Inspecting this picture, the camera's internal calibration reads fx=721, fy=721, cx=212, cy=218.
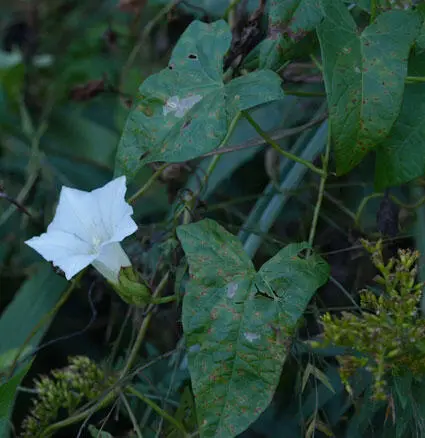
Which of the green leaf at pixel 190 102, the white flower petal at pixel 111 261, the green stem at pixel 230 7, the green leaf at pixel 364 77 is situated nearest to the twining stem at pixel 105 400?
the white flower petal at pixel 111 261

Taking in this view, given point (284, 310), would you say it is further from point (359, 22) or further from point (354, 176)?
point (359, 22)

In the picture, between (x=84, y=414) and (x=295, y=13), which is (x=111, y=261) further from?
(x=295, y=13)

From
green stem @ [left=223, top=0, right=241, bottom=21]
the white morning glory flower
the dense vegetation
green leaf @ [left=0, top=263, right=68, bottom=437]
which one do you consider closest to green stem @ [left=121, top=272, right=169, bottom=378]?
the dense vegetation

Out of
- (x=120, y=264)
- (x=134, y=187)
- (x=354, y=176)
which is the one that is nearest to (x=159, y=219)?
(x=134, y=187)

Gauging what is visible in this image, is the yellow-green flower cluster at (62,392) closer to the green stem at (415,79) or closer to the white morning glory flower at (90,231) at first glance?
the white morning glory flower at (90,231)

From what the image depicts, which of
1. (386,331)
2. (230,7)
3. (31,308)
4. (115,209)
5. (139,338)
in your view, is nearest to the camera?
(386,331)

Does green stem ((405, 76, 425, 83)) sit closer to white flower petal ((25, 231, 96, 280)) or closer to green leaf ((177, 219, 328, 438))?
green leaf ((177, 219, 328, 438))

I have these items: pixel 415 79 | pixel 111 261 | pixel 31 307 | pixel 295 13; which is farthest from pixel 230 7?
pixel 31 307
